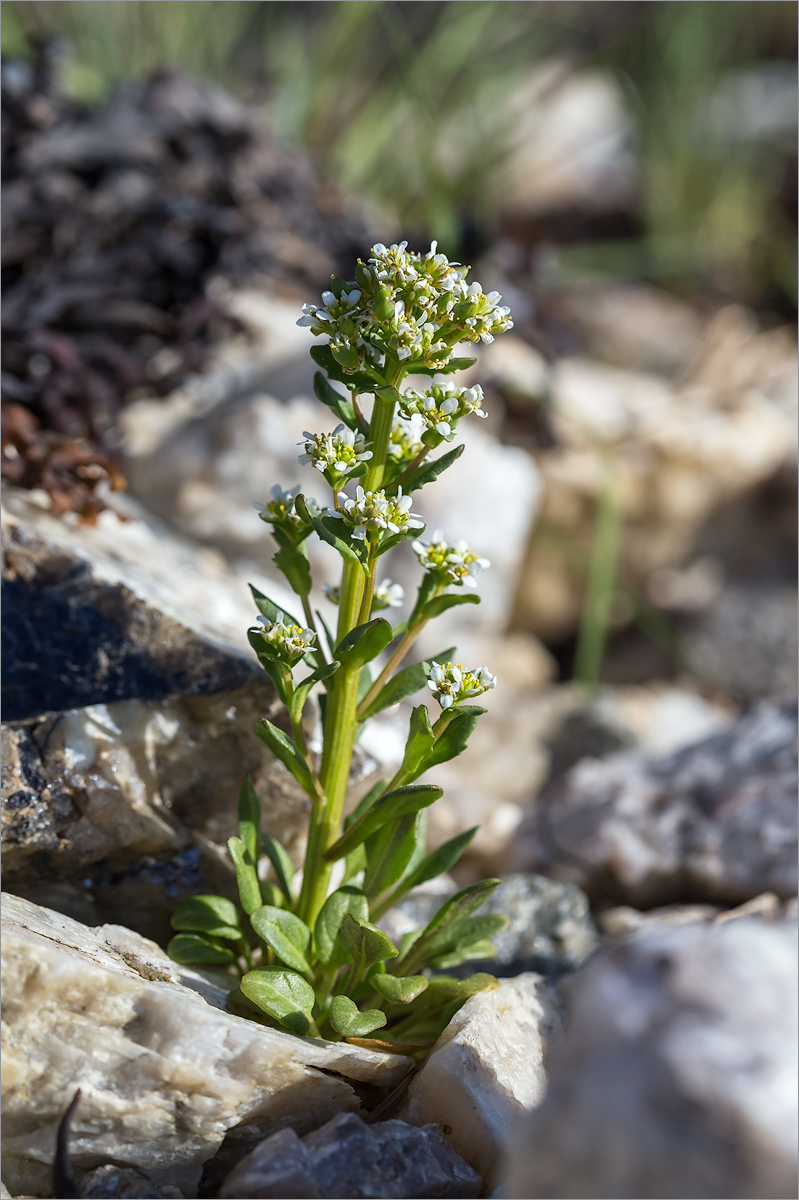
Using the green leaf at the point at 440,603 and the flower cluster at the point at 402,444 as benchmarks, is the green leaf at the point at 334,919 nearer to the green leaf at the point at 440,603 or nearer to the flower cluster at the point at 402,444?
the green leaf at the point at 440,603

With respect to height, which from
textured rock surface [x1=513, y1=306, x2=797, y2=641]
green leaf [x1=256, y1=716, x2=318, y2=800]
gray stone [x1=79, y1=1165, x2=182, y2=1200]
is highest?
textured rock surface [x1=513, y1=306, x2=797, y2=641]

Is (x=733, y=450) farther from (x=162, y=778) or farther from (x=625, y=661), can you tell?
→ (x=162, y=778)

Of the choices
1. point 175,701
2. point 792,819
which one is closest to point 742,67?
point 792,819

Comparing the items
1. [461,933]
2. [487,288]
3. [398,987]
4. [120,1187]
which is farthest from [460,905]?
[487,288]

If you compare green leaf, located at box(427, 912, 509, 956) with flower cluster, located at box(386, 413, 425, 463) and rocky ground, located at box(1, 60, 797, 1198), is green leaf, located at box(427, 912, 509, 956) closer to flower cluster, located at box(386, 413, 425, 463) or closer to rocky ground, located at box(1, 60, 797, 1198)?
rocky ground, located at box(1, 60, 797, 1198)

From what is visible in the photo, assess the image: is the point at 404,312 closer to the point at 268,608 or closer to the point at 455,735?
the point at 268,608

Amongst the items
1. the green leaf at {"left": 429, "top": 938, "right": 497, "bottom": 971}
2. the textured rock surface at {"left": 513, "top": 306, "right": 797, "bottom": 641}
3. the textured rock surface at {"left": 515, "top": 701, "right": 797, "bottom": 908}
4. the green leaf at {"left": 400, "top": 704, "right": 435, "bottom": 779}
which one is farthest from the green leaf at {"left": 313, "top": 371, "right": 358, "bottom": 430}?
the textured rock surface at {"left": 513, "top": 306, "right": 797, "bottom": 641}
